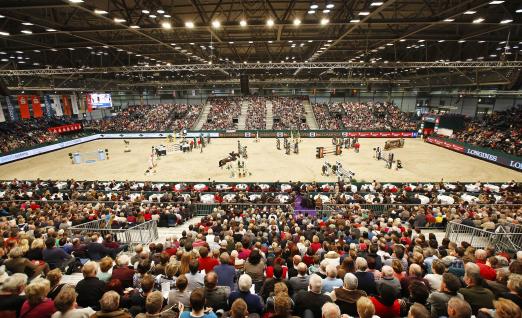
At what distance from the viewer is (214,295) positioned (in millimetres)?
4398

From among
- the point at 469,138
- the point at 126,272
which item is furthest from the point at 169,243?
the point at 469,138

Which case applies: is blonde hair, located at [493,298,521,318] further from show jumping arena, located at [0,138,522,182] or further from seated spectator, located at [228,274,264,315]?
show jumping arena, located at [0,138,522,182]

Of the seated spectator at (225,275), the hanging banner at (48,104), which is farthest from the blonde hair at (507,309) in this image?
the hanging banner at (48,104)

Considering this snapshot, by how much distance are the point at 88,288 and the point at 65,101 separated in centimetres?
4994

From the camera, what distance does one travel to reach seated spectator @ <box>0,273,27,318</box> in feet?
12.8

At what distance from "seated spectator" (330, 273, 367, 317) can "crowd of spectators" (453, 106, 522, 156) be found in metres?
33.7

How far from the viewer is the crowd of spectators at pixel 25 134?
35650 mm

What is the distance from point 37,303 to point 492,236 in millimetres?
12744

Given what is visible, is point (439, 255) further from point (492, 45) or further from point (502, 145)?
point (502, 145)

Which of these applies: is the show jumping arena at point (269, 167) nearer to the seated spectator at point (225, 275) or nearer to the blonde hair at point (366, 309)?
the seated spectator at point (225, 275)

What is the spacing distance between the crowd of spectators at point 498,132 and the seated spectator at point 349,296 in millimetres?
33663

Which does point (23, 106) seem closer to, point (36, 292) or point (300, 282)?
point (36, 292)

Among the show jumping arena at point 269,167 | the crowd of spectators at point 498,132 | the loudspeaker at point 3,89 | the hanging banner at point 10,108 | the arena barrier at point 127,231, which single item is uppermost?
the loudspeaker at point 3,89

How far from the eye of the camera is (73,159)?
102 feet
